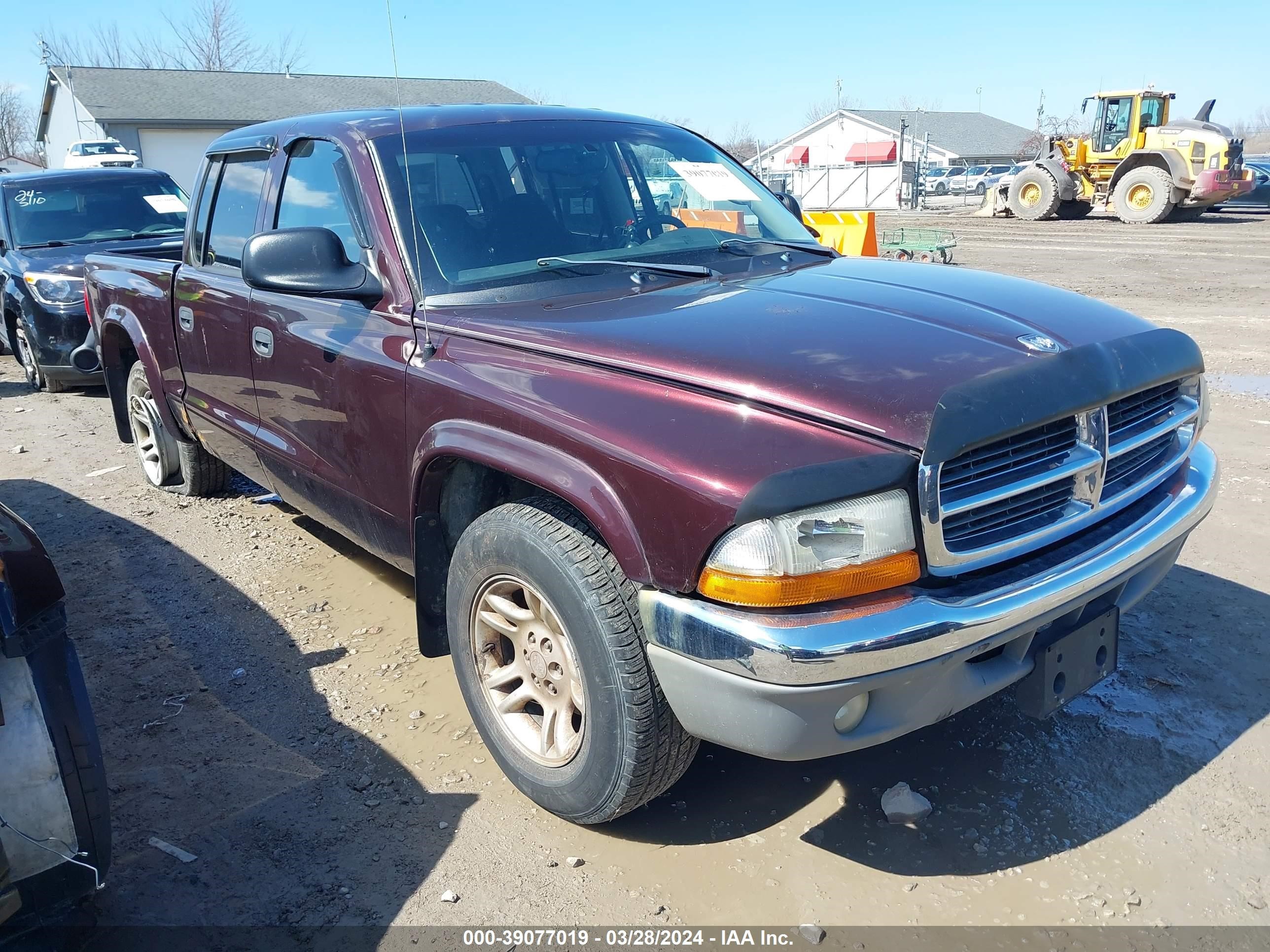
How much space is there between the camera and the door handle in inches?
145

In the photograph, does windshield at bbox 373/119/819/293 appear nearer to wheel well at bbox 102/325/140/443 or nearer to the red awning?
wheel well at bbox 102/325/140/443

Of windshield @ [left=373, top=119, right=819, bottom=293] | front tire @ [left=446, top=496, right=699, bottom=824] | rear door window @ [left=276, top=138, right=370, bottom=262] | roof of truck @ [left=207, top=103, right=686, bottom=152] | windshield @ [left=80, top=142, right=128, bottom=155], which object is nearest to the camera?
front tire @ [left=446, top=496, right=699, bottom=824]

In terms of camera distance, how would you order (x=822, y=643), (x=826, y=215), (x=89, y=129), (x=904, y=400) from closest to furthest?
(x=822, y=643) → (x=904, y=400) → (x=826, y=215) → (x=89, y=129)

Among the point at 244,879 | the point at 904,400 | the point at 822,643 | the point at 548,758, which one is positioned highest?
the point at 904,400

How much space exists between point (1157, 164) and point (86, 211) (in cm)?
2317

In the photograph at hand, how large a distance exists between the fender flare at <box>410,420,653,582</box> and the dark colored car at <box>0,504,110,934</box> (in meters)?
1.00

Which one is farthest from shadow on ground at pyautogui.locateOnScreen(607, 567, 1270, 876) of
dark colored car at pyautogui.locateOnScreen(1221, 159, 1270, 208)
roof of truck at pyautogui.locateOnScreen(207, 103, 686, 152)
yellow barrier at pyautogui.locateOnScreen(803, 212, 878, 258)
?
dark colored car at pyautogui.locateOnScreen(1221, 159, 1270, 208)

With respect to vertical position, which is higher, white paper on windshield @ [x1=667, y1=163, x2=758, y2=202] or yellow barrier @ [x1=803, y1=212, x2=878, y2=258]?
white paper on windshield @ [x1=667, y1=163, x2=758, y2=202]

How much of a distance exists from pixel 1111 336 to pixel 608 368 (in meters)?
1.34

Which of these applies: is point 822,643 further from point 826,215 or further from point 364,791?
point 826,215

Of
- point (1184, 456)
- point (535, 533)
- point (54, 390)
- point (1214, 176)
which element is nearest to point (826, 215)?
point (54, 390)

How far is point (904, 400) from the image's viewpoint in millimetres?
2164

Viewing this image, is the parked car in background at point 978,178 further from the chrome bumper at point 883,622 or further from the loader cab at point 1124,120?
the chrome bumper at point 883,622

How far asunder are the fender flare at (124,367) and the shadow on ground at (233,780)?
3.30ft
